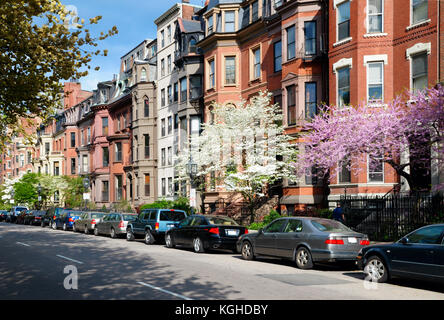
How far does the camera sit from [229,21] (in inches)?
1470

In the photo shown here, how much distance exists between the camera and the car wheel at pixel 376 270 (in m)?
12.3

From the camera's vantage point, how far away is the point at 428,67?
22.3m

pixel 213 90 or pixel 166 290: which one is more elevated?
pixel 213 90

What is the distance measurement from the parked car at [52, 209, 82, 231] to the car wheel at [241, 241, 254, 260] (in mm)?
22222

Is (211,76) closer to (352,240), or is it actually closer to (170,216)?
(170,216)

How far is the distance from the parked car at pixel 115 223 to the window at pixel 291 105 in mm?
10496

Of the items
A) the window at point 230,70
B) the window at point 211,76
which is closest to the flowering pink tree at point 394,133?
the window at point 230,70

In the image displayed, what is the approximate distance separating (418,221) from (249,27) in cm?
1990

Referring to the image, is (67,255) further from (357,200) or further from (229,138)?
(229,138)

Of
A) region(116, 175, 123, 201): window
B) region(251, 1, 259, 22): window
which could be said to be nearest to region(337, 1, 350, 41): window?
region(251, 1, 259, 22): window

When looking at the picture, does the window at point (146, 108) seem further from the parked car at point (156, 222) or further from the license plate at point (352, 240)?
the license plate at point (352, 240)

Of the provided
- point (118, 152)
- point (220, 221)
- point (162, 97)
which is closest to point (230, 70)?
point (162, 97)

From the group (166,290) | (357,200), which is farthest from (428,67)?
(166,290)

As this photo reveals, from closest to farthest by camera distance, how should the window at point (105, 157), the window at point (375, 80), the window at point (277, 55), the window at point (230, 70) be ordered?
the window at point (375, 80) < the window at point (277, 55) < the window at point (230, 70) < the window at point (105, 157)
